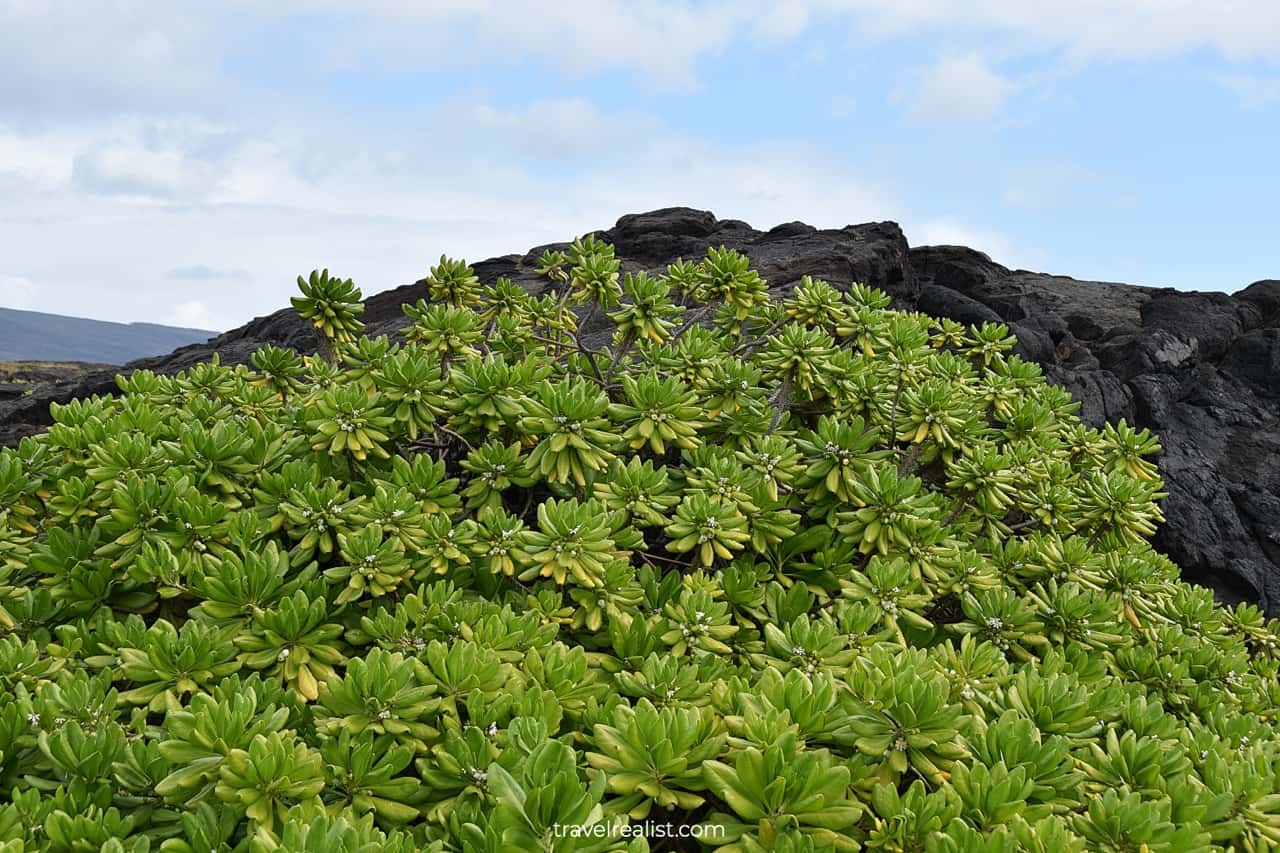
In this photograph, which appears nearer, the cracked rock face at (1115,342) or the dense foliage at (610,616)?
the dense foliage at (610,616)

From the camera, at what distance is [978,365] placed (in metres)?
8.45

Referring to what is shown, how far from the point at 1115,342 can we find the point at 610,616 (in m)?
14.1

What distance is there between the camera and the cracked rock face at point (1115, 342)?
11.0 m

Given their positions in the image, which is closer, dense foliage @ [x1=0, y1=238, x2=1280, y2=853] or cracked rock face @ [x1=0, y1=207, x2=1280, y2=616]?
dense foliage @ [x1=0, y1=238, x2=1280, y2=853]

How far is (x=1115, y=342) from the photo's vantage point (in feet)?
49.9

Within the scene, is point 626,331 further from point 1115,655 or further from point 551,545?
point 1115,655

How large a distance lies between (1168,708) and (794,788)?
356cm

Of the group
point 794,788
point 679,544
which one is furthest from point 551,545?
point 794,788

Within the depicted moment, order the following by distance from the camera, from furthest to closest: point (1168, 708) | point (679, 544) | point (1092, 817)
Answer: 1. point (1168, 708)
2. point (679, 544)
3. point (1092, 817)

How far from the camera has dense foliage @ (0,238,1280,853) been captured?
284 centimetres

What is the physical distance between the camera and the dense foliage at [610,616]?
2.84m

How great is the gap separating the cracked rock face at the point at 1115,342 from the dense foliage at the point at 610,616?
5195 millimetres

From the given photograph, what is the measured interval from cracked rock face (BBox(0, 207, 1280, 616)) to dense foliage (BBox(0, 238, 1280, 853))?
5195mm

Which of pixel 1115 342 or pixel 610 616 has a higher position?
pixel 1115 342
